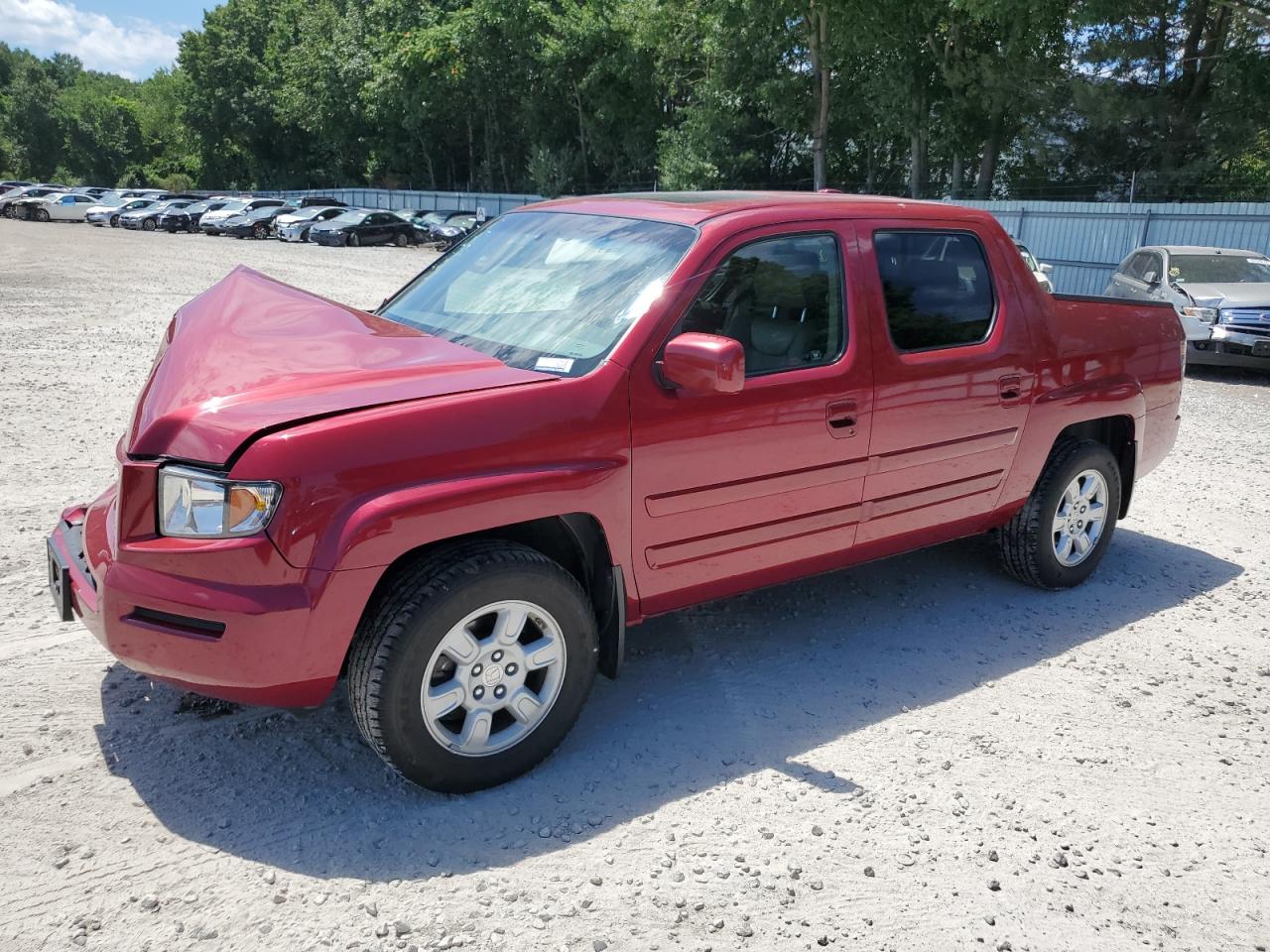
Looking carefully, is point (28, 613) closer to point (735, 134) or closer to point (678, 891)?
point (678, 891)

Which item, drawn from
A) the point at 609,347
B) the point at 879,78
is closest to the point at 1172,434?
the point at 609,347

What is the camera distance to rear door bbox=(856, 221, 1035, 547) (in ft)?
13.6

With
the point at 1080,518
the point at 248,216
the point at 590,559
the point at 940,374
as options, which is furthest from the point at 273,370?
the point at 248,216

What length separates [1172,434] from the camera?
5641mm

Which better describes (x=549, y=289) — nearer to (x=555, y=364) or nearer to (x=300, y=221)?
(x=555, y=364)

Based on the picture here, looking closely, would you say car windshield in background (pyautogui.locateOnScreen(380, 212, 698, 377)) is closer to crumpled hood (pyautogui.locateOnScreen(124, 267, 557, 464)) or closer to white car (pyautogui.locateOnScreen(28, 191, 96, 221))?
crumpled hood (pyautogui.locateOnScreen(124, 267, 557, 464))

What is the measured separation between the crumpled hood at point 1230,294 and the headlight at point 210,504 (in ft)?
42.3

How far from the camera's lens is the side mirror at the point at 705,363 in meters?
3.27

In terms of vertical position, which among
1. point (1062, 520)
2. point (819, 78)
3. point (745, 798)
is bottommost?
point (745, 798)

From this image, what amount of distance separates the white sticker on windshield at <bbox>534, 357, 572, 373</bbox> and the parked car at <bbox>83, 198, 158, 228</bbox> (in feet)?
147

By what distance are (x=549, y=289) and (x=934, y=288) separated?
1.65m

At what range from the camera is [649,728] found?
3.80m

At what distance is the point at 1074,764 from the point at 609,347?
2206 millimetres

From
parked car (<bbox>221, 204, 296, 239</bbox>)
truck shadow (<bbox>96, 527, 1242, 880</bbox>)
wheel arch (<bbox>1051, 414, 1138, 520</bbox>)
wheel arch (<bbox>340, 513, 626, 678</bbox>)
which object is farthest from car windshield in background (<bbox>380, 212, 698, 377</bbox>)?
parked car (<bbox>221, 204, 296, 239</bbox>)
